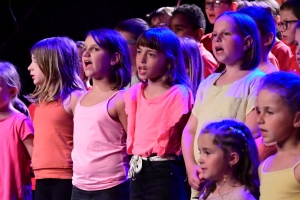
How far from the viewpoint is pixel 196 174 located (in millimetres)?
2859

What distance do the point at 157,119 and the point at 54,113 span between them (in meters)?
0.77

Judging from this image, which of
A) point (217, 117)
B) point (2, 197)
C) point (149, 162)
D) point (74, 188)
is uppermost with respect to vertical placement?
point (217, 117)

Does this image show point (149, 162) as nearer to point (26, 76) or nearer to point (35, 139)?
point (35, 139)

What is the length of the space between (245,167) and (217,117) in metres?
0.31

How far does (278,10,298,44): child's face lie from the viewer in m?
3.74

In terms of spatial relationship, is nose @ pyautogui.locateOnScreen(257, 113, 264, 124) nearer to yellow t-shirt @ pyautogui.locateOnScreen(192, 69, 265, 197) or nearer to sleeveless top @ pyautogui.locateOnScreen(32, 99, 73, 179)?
yellow t-shirt @ pyautogui.locateOnScreen(192, 69, 265, 197)

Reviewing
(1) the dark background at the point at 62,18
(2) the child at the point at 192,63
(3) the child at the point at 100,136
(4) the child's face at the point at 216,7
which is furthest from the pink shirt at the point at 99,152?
(1) the dark background at the point at 62,18

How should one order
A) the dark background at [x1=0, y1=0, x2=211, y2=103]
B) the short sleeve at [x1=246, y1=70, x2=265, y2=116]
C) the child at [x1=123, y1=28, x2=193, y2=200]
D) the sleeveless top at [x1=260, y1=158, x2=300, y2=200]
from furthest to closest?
the dark background at [x1=0, y1=0, x2=211, y2=103] → the child at [x1=123, y1=28, x2=193, y2=200] → the short sleeve at [x1=246, y1=70, x2=265, y2=116] → the sleeveless top at [x1=260, y1=158, x2=300, y2=200]

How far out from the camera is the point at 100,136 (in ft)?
10.9

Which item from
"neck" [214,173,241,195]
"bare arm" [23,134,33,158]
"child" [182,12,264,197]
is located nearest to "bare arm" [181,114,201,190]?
"child" [182,12,264,197]

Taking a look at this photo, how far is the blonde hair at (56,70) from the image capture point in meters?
3.68

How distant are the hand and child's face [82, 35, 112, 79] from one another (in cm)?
86

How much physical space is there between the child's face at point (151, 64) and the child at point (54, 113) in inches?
22.9

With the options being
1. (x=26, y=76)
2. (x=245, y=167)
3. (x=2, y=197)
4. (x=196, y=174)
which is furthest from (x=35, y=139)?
(x=26, y=76)
